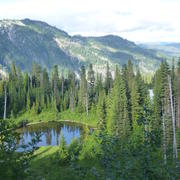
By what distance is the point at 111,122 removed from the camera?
193 ft

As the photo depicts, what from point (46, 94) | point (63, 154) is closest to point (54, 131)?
point (46, 94)

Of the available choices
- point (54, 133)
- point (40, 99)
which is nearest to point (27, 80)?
point (40, 99)

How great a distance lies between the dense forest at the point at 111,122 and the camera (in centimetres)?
806

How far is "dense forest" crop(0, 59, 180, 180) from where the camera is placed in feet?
26.5

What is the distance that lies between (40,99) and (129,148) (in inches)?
3614

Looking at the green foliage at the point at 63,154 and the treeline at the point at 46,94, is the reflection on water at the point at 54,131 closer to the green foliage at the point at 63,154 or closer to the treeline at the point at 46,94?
the treeline at the point at 46,94

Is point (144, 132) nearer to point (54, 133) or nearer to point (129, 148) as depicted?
point (129, 148)

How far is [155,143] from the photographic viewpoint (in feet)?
30.7

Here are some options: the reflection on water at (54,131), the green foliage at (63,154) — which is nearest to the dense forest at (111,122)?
the green foliage at (63,154)

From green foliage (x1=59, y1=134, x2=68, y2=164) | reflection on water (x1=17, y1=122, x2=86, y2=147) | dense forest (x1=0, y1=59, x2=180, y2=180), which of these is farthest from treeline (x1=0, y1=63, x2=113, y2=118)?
green foliage (x1=59, y1=134, x2=68, y2=164)

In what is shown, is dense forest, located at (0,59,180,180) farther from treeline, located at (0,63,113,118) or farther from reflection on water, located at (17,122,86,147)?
reflection on water, located at (17,122,86,147)

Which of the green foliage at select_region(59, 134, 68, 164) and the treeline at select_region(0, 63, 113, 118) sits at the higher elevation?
the treeline at select_region(0, 63, 113, 118)

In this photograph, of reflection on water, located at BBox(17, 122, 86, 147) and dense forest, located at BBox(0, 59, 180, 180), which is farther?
reflection on water, located at BBox(17, 122, 86, 147)

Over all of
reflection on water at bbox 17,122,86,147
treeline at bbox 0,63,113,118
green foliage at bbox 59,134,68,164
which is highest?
treeline at bbox 0,63,113,118
